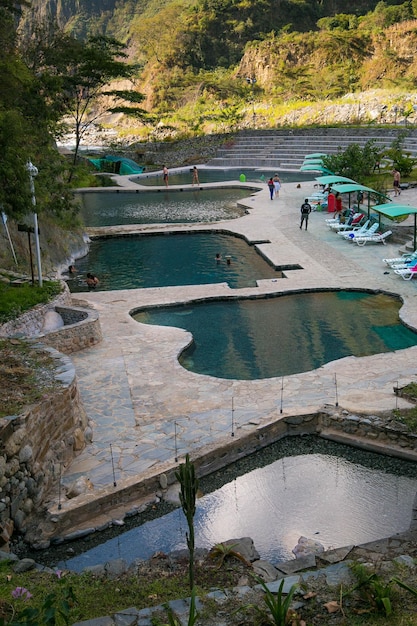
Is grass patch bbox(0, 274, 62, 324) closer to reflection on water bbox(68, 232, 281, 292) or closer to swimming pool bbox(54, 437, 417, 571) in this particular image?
reflection on water bbox(68, 232, 281, 292)

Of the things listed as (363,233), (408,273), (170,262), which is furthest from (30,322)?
(363,233)

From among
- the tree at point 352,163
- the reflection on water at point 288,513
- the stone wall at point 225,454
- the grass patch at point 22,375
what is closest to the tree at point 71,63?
the tree at point 352,163

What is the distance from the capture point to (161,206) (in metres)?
34.8

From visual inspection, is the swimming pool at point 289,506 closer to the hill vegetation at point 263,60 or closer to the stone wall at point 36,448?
the stone wall at point 36,448

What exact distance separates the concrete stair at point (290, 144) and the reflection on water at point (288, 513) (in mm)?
35105

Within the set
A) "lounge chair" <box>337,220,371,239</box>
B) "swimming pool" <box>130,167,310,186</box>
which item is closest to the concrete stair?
"swimming pool" <box>130,167,310,186</box>

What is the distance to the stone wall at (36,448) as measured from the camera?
8031 millimetres

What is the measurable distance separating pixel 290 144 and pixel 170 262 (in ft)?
98.1

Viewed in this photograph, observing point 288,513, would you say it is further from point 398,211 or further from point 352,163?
point 352,163

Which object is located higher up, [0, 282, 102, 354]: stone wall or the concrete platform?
[0, 282, 102, 354]: stone wall

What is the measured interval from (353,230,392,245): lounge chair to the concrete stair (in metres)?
20.1

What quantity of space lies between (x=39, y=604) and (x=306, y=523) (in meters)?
3.95

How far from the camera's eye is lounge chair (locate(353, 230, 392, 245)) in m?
22.9

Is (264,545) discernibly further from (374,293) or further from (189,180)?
(189,180)
